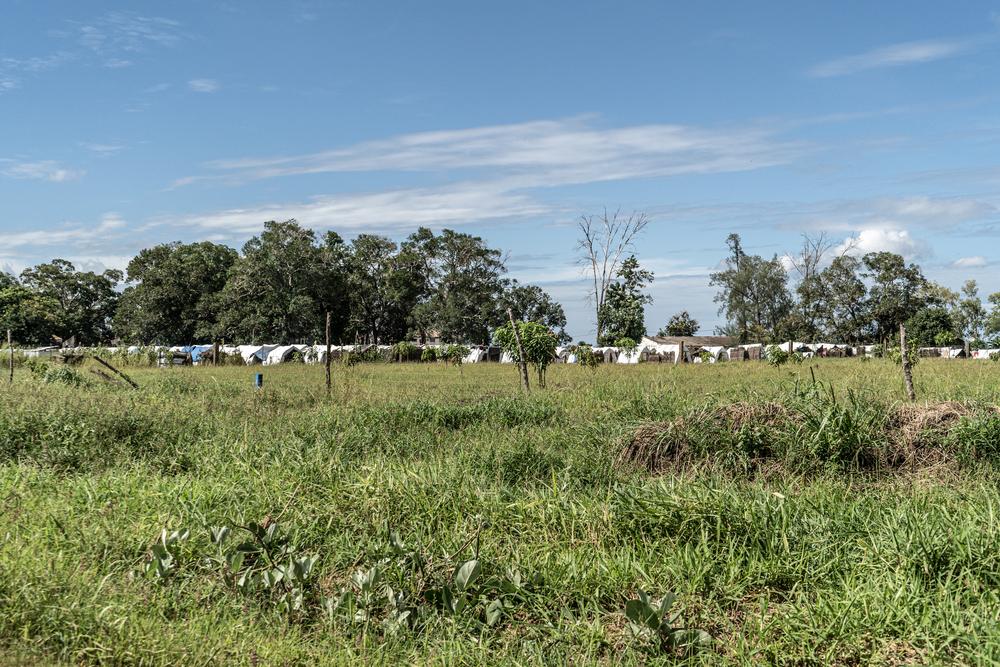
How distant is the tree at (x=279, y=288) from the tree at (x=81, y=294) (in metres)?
25.5

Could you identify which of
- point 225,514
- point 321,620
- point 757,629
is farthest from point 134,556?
point 757,629

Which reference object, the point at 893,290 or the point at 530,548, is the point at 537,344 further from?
the point at 893,290

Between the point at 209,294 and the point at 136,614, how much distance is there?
61.0 metres

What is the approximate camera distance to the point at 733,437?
826 cm

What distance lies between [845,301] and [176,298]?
171 ft

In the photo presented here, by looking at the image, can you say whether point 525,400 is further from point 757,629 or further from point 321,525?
point 757,629

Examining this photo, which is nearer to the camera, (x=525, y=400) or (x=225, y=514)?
(x=225, y=514)

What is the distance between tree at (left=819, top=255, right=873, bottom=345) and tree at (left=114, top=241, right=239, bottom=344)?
46.4 meters

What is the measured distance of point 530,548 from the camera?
542cm

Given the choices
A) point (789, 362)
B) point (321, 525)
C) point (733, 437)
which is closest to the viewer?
point (321, 525)

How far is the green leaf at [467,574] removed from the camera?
4.74 metres

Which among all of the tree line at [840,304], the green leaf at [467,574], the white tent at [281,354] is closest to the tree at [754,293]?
the tree line at [840,304]

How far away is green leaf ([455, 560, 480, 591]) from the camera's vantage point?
4738mm

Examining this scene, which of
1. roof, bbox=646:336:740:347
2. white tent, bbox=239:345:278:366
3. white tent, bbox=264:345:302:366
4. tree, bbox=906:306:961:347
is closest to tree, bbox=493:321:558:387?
white tent, bbox=264:345:302:366
